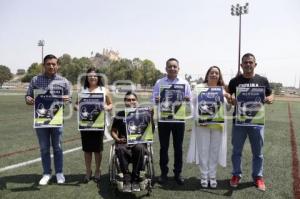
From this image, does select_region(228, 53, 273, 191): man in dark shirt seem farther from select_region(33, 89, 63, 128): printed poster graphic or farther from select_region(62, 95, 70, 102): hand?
select_region(33, 89, 63, 128): printed poster graphic

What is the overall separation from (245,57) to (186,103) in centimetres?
127

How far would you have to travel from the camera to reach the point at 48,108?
5.58 metres

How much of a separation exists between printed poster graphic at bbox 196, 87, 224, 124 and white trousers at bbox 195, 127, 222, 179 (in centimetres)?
21

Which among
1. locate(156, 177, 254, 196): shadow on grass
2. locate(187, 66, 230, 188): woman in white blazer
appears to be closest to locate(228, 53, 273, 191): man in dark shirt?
locate(156, 177, 254, 196): shadow on grass

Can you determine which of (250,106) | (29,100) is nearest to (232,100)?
(250,106)

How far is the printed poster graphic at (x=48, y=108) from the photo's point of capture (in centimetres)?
553

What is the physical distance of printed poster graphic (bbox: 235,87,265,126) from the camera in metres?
5.43

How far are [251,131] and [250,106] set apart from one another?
0.45 metres

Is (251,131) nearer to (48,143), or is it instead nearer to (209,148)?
(209,148)

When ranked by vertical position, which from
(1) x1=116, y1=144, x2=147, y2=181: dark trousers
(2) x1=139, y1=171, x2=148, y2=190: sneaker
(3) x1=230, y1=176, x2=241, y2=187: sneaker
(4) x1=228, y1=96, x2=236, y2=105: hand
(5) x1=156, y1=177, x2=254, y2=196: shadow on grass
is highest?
(4) x1=228, y1=96, x2=236, y2=105: hand

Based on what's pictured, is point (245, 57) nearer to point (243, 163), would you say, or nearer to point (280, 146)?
point (243, 163)

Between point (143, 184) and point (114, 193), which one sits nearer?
point (143, 184)

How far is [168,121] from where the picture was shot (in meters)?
5.64

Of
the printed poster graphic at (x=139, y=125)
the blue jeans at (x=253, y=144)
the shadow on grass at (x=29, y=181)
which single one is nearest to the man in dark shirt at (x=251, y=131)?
the blue jeans at (x=253, y=144)
